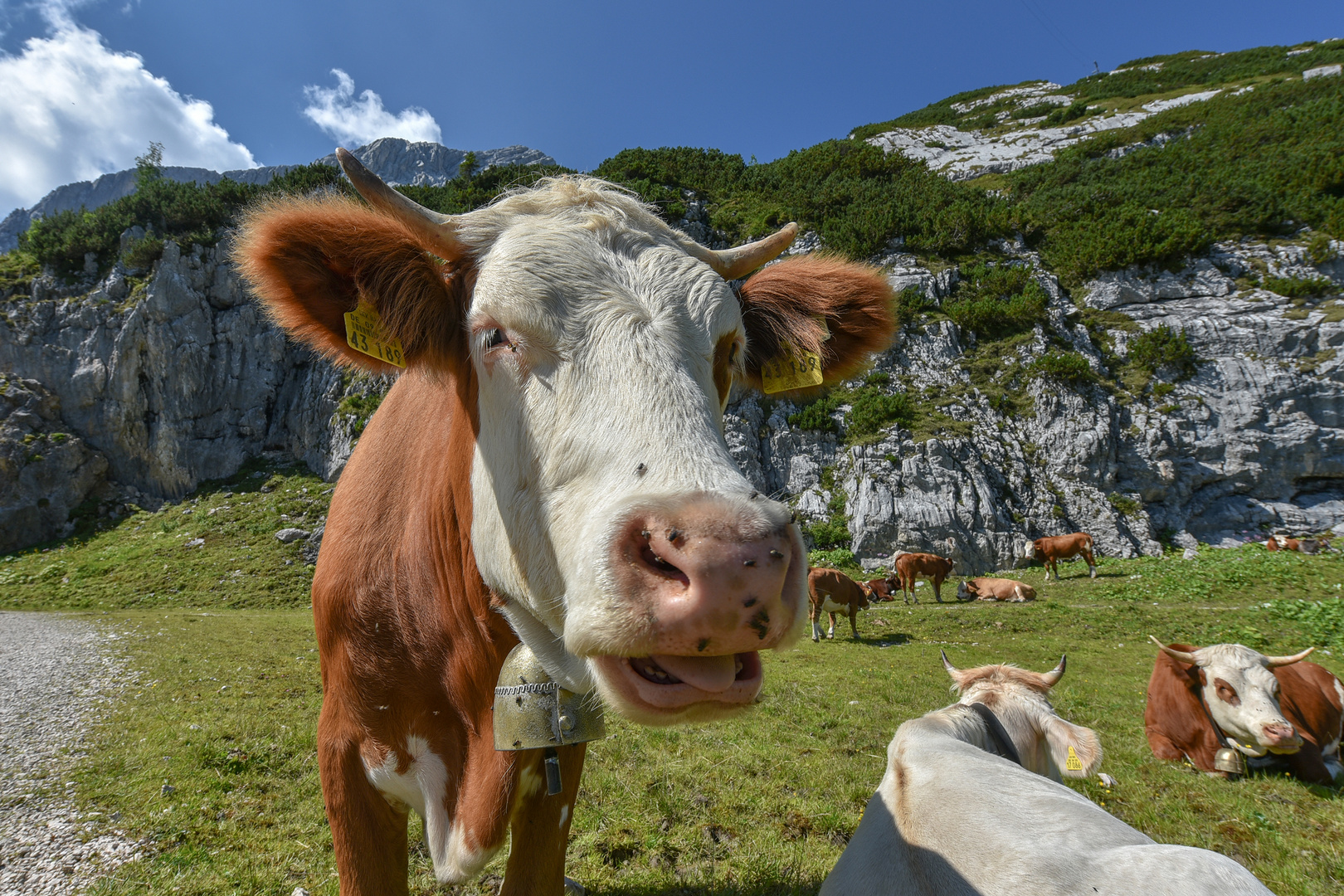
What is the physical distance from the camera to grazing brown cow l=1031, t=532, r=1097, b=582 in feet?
67.7

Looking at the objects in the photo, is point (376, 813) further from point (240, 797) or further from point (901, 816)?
point (240, 797)

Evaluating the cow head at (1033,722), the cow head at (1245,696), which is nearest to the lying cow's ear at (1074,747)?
the cow head at (1033,722)

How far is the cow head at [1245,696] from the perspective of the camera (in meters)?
4.96

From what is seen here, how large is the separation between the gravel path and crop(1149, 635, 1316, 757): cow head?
827 centimetres

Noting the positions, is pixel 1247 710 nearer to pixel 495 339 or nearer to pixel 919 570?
pixel 495 339

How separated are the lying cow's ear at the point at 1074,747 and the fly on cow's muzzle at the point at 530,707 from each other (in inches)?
133

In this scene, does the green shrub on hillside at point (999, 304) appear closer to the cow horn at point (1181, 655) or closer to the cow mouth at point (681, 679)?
the cow horn at point (1181, 655)

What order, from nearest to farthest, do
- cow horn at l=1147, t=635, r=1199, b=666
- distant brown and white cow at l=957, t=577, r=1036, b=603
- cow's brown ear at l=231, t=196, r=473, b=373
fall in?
cow's brown ear at l=231, t=196, r=473, b=373 < cow horn at l=1147, t=635, r=1199, b=666 < distant brown and white cow at l=957, t=577, r=1036, b=603

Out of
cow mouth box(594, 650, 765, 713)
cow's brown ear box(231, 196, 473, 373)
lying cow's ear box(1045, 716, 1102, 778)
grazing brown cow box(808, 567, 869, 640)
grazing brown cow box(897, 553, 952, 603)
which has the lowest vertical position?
grazing brown cow box(897, 553, 952, 603)

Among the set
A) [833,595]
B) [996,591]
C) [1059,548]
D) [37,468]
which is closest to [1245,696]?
[833,595]

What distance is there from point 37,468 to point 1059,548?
48401 mm

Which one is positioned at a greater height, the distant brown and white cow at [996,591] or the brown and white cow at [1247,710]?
the brown and white cow at [1247,710]

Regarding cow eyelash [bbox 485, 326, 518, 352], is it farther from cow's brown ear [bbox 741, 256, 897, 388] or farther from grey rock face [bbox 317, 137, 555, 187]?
grey rock face [bbox 317, 137, 555, 187]

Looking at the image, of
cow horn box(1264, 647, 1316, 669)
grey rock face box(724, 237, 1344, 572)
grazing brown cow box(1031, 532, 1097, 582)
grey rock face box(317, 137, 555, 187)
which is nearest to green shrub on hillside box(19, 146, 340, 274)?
grey rock face box(724, 237, 1344, 572)
